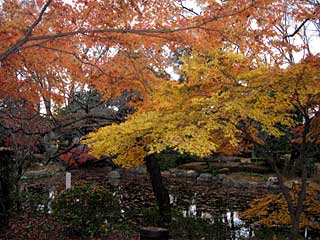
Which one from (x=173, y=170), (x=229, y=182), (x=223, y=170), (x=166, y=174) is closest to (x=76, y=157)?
(x=166, y=174)

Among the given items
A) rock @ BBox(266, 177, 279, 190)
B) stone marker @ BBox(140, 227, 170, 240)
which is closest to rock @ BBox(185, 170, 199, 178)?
rock @ BBox(266, 177, 279, 190)

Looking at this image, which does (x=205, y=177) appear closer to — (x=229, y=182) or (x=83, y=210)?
(x=229, y=182)

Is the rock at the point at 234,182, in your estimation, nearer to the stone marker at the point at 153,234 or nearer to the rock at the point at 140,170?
the rock at the point at 140,170

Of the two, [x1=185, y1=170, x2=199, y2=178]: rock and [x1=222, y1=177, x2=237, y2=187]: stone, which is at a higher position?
[x1=185, y1=170, x2=199, y2=178]: rock

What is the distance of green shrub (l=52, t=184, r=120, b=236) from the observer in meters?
6.99

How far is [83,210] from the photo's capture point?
23.1 ft

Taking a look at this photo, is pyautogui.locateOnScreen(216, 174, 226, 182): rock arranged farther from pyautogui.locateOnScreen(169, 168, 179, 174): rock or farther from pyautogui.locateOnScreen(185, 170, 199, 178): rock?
pyautogui.locateOnScreen(169, 168, 179, 174): rock

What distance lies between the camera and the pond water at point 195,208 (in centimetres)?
802

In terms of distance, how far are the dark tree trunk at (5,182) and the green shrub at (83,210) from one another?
46.2 inches

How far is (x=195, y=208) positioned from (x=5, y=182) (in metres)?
6.41

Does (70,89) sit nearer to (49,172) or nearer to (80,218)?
(80,218)

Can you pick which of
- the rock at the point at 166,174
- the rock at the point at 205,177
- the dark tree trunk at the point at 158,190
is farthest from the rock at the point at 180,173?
the dark tree trunk at the point at 158,190

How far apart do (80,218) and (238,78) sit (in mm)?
4214

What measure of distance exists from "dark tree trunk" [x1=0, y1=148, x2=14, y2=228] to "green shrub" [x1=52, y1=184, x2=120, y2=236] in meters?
1.17
